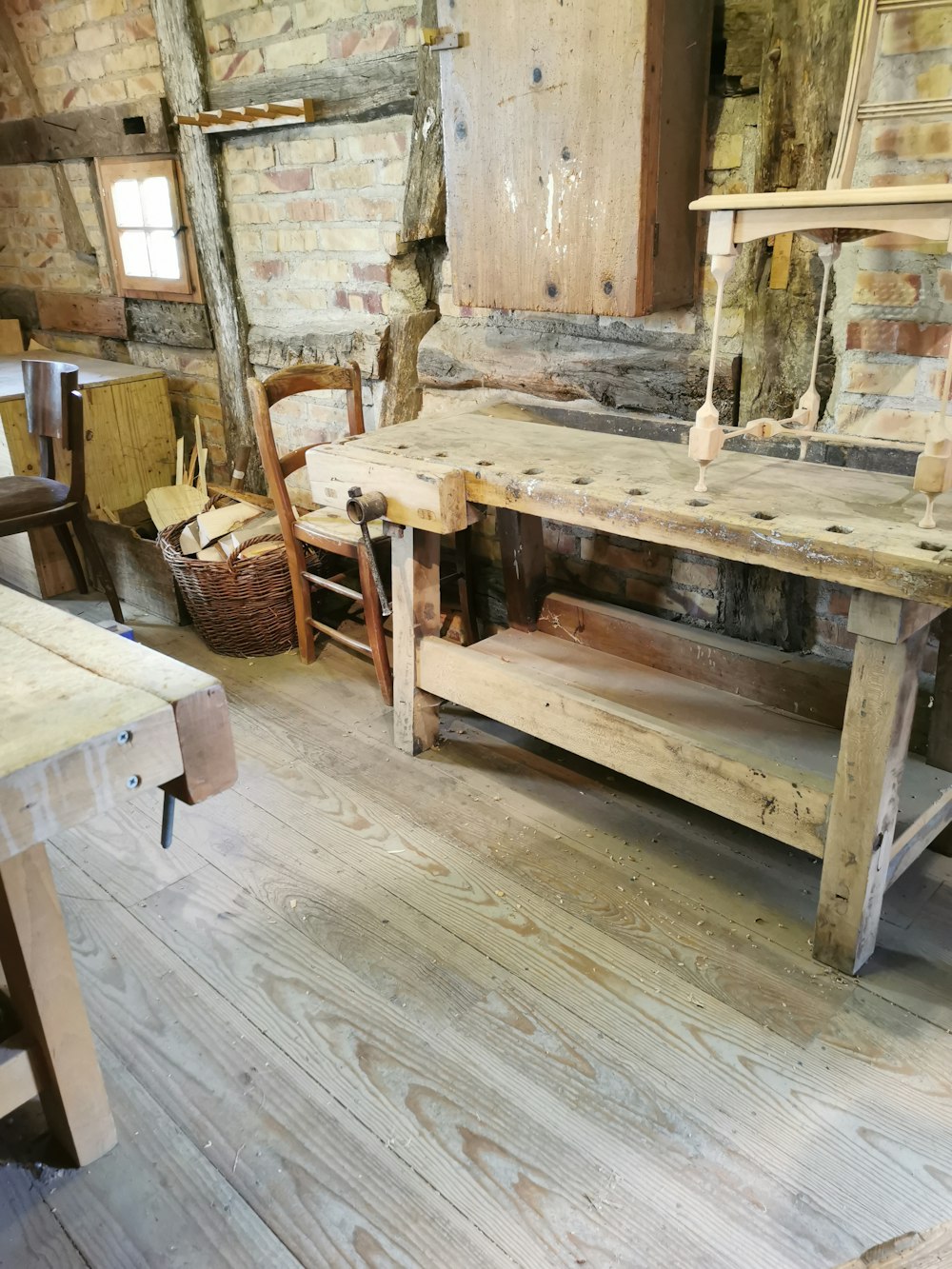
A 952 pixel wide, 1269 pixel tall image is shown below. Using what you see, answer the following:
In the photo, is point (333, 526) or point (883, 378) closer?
point (883, 378)

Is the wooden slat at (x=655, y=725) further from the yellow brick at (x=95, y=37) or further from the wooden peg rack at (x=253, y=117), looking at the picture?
the yellow brick at (x=95, y=37)

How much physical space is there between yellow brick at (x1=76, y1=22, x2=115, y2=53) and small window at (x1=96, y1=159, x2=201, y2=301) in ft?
1.31

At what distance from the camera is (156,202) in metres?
3.54

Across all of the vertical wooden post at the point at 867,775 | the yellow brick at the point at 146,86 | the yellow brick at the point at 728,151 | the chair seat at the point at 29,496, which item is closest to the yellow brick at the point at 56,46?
the yellow brick at the point at 146,86

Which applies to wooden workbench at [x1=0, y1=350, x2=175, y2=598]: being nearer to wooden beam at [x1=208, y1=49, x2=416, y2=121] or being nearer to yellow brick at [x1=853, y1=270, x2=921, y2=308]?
wooden beam at [x1=208, y1=49, x2=416, y2=121]

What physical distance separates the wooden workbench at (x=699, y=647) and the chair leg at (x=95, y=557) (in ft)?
4.17

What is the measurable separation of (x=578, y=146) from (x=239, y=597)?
158cm

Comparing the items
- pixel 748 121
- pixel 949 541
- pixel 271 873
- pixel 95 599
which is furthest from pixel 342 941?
pixel 95 599

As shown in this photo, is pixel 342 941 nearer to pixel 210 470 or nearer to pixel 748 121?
pixel 748 121

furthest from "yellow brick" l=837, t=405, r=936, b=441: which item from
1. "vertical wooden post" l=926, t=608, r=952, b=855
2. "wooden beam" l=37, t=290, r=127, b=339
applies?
"wooden beam" l=37, t=290, r=127, b=339

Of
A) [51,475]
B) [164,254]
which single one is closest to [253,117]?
[164,254]

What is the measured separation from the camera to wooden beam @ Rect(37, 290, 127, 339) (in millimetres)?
3961

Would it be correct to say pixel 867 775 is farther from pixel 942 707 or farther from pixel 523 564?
pixel 523 564

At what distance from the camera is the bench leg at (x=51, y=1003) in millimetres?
1204
